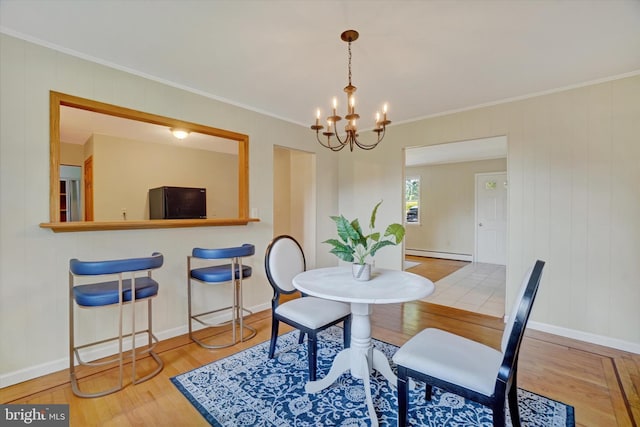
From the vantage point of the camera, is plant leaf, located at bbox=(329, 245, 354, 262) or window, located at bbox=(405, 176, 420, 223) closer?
A: plant leaf, located at bbox=(329, 245, 354, 262)

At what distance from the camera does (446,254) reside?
23.7 feet

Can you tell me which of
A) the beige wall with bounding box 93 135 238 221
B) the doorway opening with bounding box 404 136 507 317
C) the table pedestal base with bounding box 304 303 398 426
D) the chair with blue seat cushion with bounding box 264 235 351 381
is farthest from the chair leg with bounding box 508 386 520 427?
the beige wall with bounding box 93 135 238 221

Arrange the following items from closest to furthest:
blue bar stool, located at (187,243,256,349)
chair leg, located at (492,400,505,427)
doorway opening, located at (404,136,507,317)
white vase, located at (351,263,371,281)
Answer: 1. chair leg, located at (492,400,505,427)
2. white vase, located at (351,263,371,281)
3. blue bar stool, located at (187,243,256,349)
4. doorway opening, located at (404,136,507,317)

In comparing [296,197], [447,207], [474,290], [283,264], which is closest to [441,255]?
[447,207]

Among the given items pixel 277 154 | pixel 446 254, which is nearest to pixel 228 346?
pixel 277 154

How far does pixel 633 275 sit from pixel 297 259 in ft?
9.77

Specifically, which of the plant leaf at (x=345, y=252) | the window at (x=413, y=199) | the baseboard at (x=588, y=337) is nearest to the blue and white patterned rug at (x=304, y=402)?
the plant leaf at (x=345, y=252)

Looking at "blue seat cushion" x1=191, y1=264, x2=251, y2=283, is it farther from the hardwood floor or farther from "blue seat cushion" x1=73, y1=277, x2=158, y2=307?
the hardwood floor

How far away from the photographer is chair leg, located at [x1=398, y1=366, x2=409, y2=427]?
4.83 ft

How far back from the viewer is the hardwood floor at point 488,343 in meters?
1.70

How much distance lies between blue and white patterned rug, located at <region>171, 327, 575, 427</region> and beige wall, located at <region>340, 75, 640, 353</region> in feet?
4.78

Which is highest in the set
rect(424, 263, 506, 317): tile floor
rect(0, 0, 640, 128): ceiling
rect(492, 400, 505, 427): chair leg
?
rect(0, 0, 640, 128): ceiling

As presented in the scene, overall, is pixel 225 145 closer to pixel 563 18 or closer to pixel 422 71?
pixel 422 71

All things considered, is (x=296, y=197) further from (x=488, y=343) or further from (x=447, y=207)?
(x=447, y=207)
